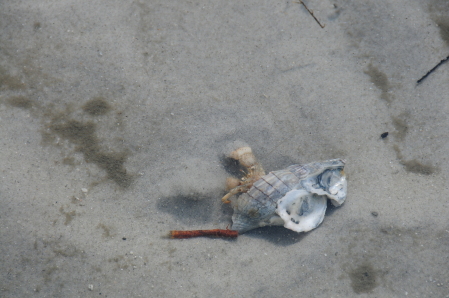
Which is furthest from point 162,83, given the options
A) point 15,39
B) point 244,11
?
point 15,39

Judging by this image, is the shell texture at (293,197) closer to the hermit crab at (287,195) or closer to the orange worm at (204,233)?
the hermit crab at (287,195)

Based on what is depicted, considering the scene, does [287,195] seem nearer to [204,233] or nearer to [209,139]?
[204,233]

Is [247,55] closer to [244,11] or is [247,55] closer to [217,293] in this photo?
[244,11]

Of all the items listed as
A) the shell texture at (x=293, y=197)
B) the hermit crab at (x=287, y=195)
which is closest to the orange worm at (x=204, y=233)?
the hermit crab at (x=287, y=195)

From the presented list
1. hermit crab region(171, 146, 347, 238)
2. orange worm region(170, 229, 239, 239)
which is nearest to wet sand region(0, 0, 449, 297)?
orange worm region(170, 229, 239, 239)

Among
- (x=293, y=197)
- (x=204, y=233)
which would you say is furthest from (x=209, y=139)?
(x=293, y=197)

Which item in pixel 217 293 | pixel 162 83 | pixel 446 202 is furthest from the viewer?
pixel 162 83

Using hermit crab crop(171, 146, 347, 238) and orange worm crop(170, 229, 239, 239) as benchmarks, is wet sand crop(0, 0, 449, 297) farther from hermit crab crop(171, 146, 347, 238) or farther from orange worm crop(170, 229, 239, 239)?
hermit crab crop(171, 146, 347, 238)
